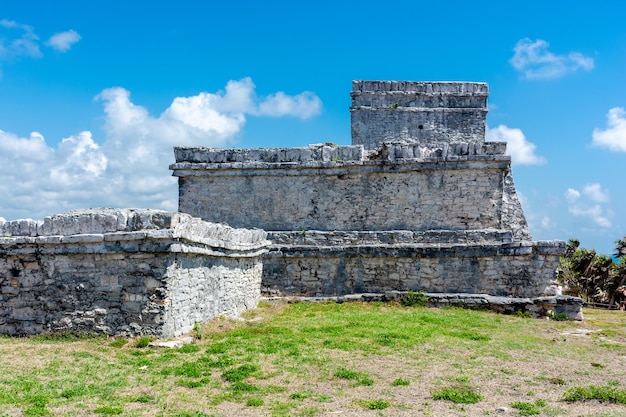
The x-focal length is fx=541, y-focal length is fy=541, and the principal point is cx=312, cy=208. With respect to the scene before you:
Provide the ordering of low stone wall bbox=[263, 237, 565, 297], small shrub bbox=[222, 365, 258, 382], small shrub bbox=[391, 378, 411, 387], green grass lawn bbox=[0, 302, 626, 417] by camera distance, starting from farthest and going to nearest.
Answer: low stone wall bbox=[263, 237, 565, 297] < small shrub bbox=[222, 365, 258, 382] < small shrub bbox=[391, 378, 411, 387] < green grass lawn bbox=[0, 302, 626, 417]

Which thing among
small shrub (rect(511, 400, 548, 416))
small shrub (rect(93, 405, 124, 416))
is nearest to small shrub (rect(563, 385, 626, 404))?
small shrub (rect(511, 400, 548, 416))

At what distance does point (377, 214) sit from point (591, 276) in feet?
54.7

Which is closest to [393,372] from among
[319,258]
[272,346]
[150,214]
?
[272,346]

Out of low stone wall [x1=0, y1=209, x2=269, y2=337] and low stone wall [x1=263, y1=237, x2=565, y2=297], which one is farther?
low stone wall [x1=263, y1=237, x2=565, y2=297]

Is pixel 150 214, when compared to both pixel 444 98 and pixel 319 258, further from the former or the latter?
pixel 444 98

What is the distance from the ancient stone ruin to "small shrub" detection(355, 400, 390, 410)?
168 inches

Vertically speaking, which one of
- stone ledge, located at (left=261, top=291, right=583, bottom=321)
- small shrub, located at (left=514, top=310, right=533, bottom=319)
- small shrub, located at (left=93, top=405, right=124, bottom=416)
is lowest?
small shrub, located at (left=93, top=405, right=124, bottom=416)

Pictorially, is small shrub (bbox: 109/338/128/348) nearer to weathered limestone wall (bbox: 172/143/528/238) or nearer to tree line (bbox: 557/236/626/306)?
weathered limestone wall (bbox: 172/143/528/238)

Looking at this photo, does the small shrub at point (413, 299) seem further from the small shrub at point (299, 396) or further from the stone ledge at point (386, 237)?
the small shrub at point (299, 396)

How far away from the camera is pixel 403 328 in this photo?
36.2ft

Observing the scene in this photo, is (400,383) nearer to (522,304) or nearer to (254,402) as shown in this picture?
(254,402)

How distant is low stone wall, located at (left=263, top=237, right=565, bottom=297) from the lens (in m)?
14.6

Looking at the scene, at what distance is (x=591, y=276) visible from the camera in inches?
1088

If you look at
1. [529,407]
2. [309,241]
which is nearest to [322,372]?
[529,407]
